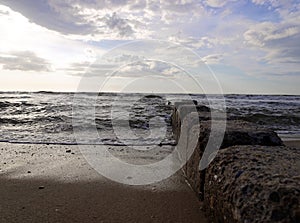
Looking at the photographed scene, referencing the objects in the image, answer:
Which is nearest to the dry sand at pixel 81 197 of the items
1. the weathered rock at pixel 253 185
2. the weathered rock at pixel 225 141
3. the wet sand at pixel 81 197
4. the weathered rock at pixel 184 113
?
the wet sand at pixel 81 197

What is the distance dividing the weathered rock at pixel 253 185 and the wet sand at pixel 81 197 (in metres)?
0.62

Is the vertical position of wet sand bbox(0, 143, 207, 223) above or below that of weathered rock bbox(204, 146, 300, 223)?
below

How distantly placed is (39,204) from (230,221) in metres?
1.94

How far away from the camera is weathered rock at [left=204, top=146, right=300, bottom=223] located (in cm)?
131

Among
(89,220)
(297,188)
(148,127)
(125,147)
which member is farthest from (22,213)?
(148,127)

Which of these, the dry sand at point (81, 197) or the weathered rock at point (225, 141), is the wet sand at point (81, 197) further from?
the weathered rock at point (225, 141)

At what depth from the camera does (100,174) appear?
387cm

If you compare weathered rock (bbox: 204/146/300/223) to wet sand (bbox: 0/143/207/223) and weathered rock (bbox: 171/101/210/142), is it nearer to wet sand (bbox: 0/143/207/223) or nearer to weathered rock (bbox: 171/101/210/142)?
wet sand (bbox: 0/143/207/223)

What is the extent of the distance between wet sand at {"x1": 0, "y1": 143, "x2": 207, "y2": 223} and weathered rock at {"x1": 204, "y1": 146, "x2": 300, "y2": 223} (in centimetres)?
62

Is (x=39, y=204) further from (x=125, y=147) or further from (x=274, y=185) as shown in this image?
(x=125, y=147)

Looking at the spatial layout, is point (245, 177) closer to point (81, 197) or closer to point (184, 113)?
point (81, 197)

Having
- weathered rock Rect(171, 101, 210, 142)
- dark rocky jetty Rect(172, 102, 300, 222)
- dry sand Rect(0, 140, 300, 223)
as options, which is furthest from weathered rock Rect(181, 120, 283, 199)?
weathered rock Rect(171, 101, 210, 142)

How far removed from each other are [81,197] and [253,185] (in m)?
2.01

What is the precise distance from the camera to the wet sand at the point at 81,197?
2486 millimetres
